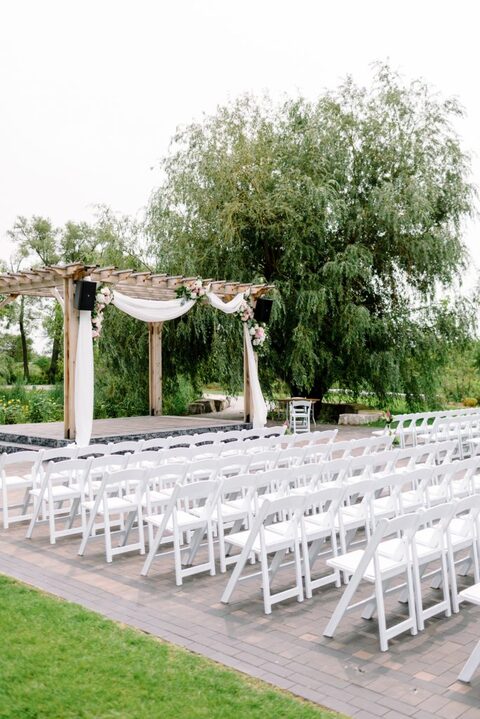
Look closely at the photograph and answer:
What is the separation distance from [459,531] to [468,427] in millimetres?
7231

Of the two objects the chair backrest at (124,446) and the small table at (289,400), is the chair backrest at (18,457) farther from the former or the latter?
the small table at (289,400)

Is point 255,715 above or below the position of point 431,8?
below

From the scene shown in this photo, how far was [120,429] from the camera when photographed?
13758 mm

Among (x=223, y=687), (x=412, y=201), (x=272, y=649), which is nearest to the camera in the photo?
(x=223, y=687)

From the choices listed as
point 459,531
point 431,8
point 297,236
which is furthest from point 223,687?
point 297,236

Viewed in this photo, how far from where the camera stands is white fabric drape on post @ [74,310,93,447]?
37.7 ft

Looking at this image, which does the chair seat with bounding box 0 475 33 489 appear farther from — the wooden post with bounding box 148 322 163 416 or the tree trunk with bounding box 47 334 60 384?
the tree trunk with bounding box 47 334 60 384

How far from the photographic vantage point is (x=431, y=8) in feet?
36.5

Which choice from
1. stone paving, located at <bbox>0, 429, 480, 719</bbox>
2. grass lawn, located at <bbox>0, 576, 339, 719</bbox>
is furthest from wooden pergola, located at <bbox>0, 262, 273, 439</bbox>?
grass lawn, located at <bbox>0, 576, 339, 719</bbox>

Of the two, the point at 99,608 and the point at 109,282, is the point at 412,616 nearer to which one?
the point at 99,608

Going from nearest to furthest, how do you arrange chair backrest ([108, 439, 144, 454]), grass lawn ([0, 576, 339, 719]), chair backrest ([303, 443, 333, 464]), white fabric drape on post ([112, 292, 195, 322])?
grass lawn ([0, 576, 339, 719]), chair backrest ([303, 443, 333, 464]), chair backrest ([108, 439, 144, 454]), white fabric drape on post ([112, 292, 195, 322])

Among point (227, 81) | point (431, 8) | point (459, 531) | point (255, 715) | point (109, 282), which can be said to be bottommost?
point (255, 715)

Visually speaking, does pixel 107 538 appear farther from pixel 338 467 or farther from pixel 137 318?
pixel 137 318

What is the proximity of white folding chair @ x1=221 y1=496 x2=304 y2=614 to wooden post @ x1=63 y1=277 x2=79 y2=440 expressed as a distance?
744 cm
